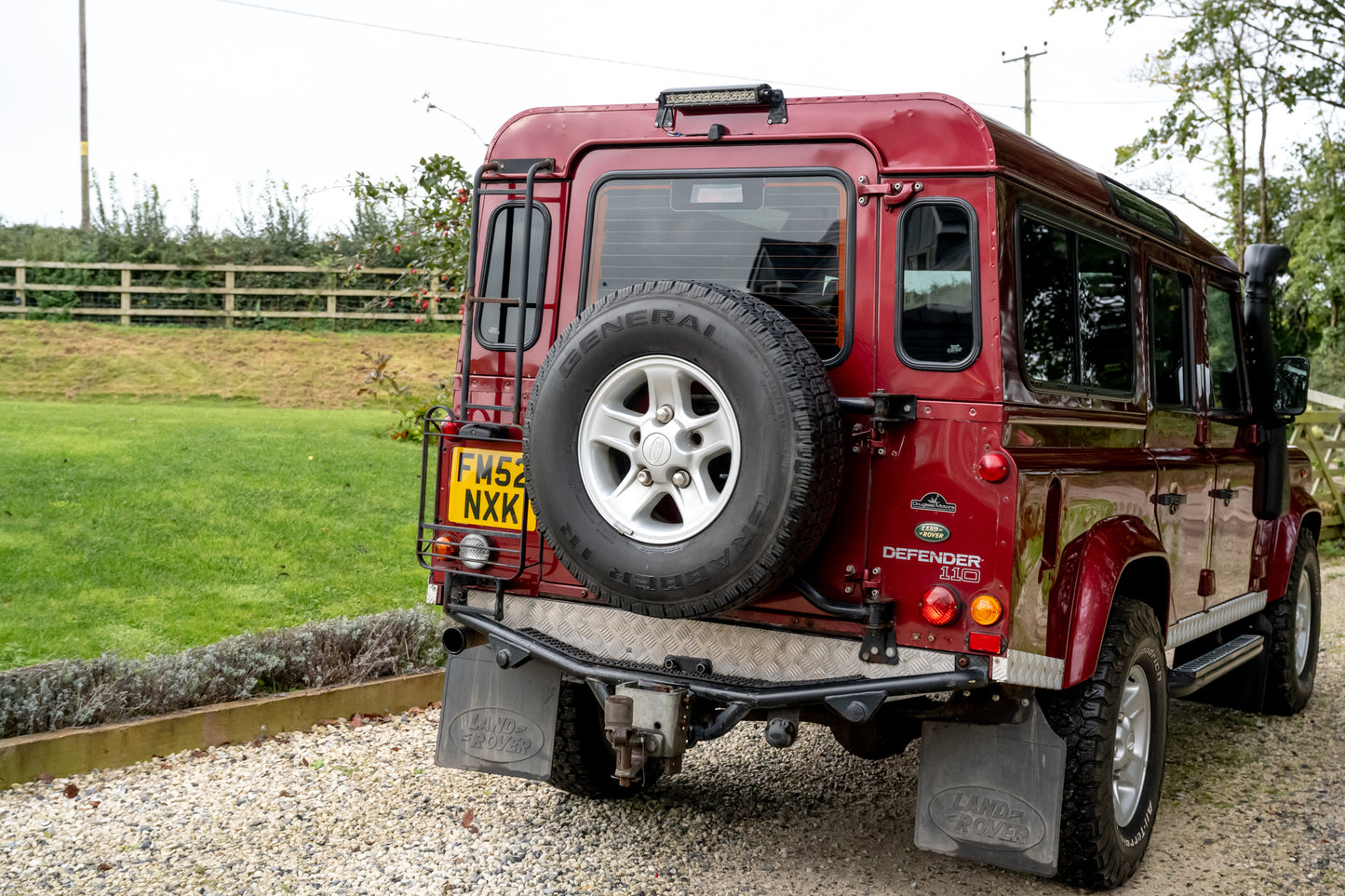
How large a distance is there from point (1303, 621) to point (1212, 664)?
7.18 feet

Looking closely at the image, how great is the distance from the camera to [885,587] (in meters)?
3.59

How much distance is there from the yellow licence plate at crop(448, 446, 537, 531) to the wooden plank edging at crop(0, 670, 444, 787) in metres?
1.76

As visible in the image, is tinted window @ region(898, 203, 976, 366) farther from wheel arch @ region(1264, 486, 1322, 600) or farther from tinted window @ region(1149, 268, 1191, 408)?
wheel arch @ region(1264, 486, 1322, 600)

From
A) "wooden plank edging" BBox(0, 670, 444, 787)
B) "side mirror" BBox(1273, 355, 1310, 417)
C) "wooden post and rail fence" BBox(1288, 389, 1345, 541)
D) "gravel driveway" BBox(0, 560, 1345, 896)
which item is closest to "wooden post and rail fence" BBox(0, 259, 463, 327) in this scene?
"wooden post and rail fence" BBox(1288, 389, 1345, 541)

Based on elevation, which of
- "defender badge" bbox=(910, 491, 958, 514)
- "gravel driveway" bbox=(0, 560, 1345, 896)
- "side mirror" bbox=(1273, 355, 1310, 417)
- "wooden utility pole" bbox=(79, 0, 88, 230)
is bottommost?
"gravel driveway" bbox=(0, 560, 1345, 896)

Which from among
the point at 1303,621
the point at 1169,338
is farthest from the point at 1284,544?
the point at 1169,338

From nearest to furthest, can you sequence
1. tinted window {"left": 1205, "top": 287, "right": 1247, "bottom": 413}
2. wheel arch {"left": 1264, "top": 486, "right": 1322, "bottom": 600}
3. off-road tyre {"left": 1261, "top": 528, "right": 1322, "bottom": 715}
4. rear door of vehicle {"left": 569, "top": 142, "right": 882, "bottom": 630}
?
1. rear door of vehicle {"left": 569, "top": 142, "right": 882, "bottom": 630}
2. tinted window {"left": 1205, "top": 287, "right": 1247, "bottom": 413}
3. wheel arch {"left": 1264, "top": 486, "right": 1322, "bottom": 600}
4. off-road tyre {"left": 1261, "top": 528, "right": 1322, "bottom": 715}

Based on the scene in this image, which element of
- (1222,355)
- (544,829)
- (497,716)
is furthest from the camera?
(1222,355)

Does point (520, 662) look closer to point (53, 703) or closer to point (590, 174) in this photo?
point (590, 174)

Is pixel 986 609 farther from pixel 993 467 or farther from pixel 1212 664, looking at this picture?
pixel 1212 664

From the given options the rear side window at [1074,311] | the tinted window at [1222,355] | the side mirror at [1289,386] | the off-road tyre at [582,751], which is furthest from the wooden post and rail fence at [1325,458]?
the off-road tyre at [582,751]

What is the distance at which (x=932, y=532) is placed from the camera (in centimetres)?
352

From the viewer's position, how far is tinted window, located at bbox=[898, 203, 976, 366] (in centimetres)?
355

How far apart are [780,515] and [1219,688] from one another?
4508 millimetres
